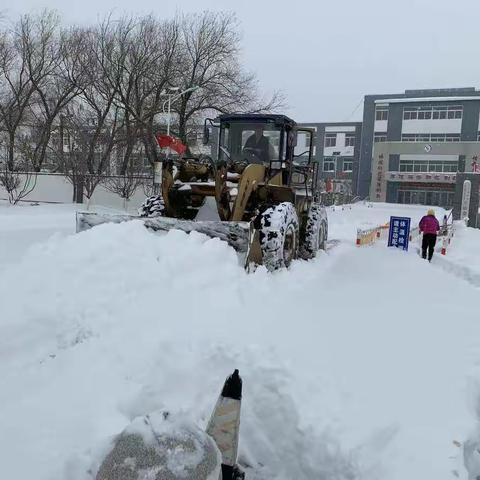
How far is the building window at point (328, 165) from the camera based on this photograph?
71.8m

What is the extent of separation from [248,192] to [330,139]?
6665 cm

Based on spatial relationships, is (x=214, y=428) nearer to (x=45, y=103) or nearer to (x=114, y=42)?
(x=114, y=42)

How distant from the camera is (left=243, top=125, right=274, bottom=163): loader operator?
9.27 meters

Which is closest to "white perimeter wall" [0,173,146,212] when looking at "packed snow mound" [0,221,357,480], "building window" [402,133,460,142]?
"packed snow mound" [0,221,357,480]

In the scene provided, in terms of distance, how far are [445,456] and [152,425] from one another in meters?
1.95

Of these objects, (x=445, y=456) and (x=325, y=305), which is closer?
(x=445, y=456)

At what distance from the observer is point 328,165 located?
72.4 metres

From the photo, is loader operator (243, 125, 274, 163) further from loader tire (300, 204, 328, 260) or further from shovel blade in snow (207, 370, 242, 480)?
shovel blade in snow (207, 370, 242, 480)

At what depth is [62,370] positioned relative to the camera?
14.1 feet

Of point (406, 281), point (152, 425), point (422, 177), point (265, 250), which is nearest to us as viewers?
point (152, 425)

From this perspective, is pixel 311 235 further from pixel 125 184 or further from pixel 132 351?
pixel 125 184

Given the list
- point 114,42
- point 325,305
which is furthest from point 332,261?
point 114,42

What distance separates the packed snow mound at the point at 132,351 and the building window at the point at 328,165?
6670 cm

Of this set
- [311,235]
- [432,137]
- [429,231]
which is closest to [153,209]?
[311,235]
